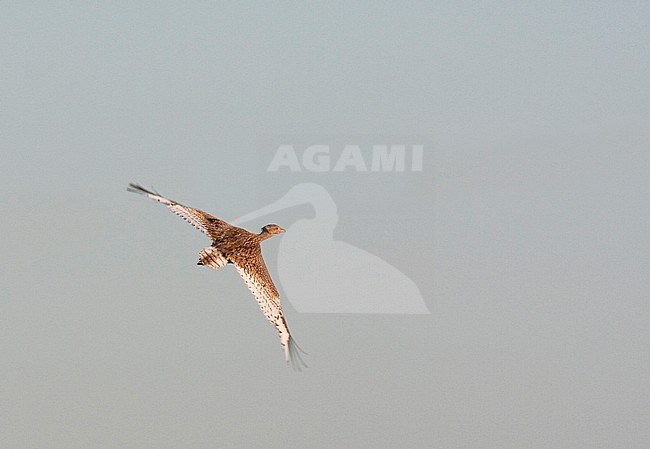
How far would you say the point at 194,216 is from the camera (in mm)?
5781

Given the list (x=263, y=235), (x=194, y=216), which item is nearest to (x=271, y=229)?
(x=263, y=235)

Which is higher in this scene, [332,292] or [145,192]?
[145,192]

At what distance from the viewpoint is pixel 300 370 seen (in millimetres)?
6043

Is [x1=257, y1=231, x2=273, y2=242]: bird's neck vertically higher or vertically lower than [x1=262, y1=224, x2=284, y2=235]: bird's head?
lower

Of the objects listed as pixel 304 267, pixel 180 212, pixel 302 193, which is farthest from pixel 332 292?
pixel 180 212

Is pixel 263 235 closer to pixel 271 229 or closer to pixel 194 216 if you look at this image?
pixel 271 229

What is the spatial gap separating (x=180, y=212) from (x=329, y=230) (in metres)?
0.96

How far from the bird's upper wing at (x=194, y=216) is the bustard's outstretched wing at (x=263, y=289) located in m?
0.24

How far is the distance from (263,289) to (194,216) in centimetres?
60

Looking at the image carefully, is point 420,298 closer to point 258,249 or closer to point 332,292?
point 332,292

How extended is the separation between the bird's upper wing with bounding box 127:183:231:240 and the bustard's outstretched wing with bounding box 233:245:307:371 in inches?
9.3

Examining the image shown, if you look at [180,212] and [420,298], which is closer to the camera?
[180,212]

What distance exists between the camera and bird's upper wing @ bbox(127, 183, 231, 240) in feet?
18.8

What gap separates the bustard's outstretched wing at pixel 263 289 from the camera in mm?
5594
